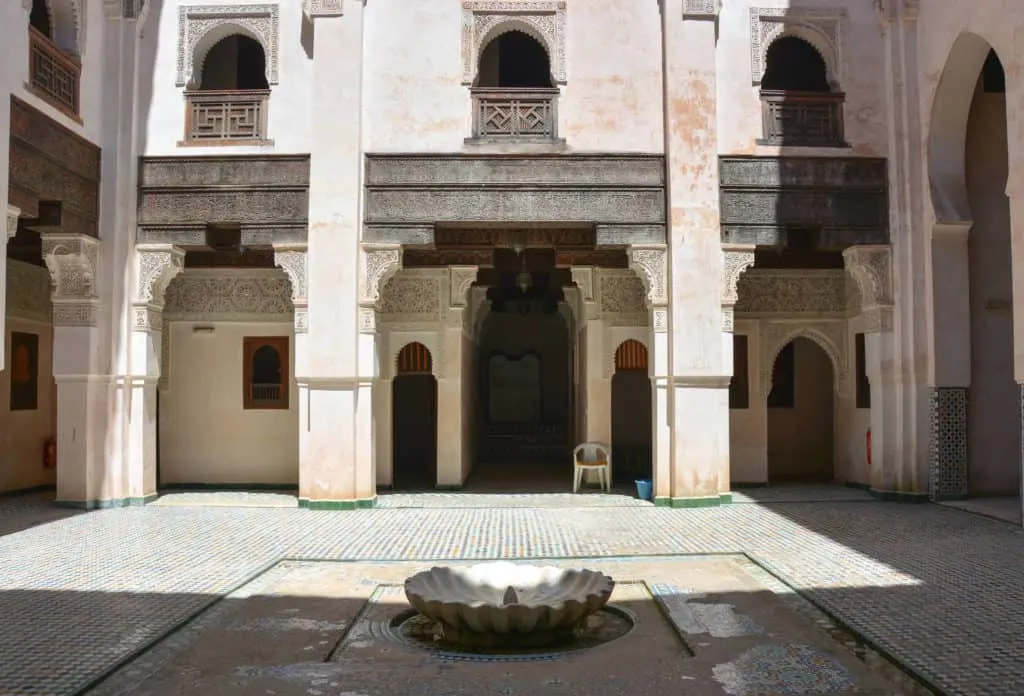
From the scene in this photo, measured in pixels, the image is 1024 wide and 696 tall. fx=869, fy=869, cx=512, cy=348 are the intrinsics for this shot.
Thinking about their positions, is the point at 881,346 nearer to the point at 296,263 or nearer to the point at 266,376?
the point at 296,263

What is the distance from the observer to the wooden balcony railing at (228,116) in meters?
7.92

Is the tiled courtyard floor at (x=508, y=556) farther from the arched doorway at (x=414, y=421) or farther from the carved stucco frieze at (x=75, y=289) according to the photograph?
the arched doorway at (x=414, y=421)

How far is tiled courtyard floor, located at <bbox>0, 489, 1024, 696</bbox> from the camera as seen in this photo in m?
3.58

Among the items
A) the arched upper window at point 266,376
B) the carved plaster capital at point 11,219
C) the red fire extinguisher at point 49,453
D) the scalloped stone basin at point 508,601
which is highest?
the carved plaster capital at point 11,219

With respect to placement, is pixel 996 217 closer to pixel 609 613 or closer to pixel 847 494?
pixel 847 494

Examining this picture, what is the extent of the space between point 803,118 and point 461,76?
3191 millimetres

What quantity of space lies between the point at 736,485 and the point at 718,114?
13.3 ft

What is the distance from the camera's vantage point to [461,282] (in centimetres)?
945

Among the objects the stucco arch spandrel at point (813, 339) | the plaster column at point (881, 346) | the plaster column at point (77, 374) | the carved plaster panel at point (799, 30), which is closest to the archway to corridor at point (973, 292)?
the plaster column at point (881, 346)

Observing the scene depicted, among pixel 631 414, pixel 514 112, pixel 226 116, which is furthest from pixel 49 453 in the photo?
pixel 631 414

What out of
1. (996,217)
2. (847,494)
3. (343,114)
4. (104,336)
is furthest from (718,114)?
(104,336)

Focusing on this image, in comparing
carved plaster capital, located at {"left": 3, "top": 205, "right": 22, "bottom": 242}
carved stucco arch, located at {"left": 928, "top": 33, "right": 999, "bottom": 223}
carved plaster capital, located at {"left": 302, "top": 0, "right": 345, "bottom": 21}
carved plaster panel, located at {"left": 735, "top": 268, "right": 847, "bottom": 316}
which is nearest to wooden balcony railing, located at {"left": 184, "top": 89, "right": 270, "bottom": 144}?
carved plaster capital, located at {"left": 302, "top": 0, "right": 345, "bottom": 21}

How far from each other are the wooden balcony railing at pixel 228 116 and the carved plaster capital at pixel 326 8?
0.84 meters

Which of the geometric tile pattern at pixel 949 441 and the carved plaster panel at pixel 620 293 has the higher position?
the carved plaster panel at pixel 620 293
